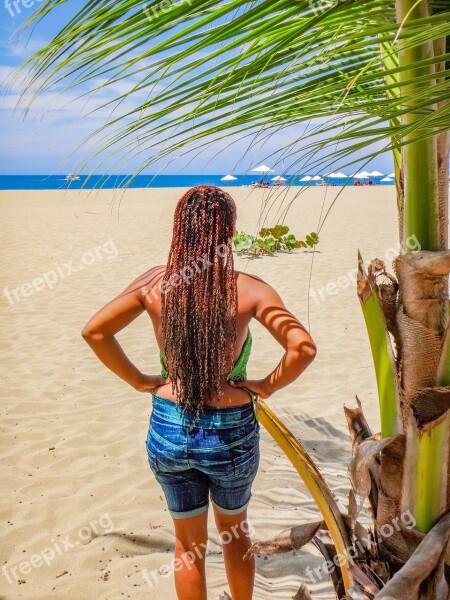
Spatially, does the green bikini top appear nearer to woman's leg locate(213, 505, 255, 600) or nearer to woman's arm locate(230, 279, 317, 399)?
woman's arm locate(230, 279, 317, 399)

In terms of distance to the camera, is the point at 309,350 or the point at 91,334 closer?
the point at 309,350

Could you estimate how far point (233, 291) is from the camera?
1.83m

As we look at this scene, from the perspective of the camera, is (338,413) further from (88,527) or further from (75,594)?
(75,594)

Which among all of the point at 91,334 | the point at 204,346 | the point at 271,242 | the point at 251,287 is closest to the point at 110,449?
the point at 91,334

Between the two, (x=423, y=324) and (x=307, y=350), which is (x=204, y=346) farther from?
(x=423, y=324)

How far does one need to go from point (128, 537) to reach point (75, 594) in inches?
17.6

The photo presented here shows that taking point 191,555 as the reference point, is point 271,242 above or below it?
above

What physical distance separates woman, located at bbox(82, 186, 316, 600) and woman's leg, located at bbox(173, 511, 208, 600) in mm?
81

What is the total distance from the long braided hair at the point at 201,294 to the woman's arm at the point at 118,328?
10 centimetres

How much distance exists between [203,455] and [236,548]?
420 mm

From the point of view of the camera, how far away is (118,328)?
1929 millimetres

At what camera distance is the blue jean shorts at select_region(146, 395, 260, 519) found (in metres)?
1.86

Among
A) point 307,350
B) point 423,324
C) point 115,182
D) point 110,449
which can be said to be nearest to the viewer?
point 115,182

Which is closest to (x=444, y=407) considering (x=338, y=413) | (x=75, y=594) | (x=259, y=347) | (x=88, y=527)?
(x=75, y=594)
